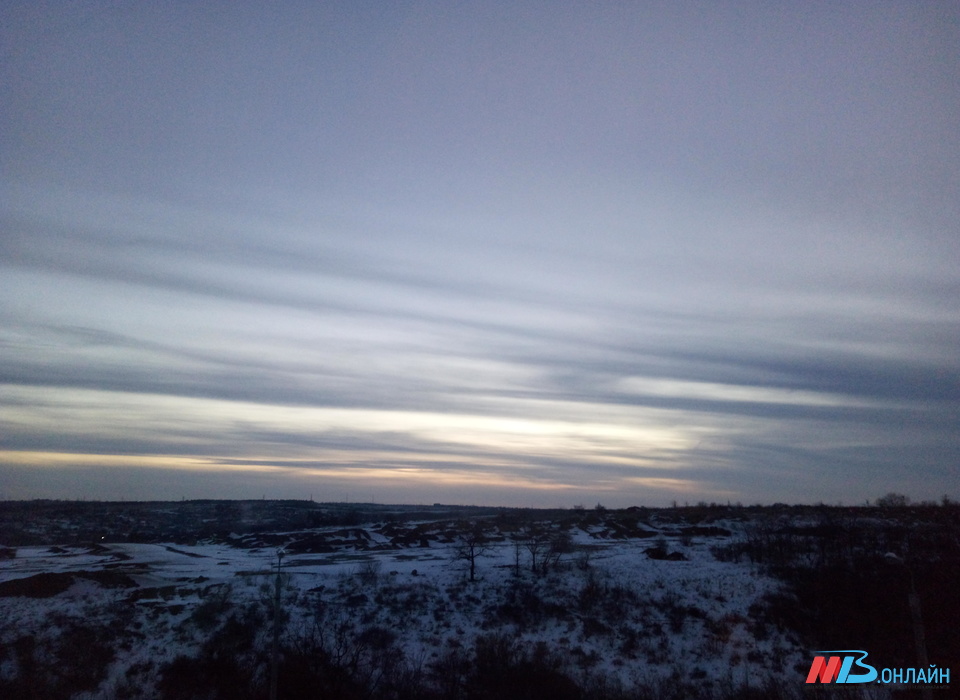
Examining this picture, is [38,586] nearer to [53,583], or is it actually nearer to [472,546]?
[53,583]

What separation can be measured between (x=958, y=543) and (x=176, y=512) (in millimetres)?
82773

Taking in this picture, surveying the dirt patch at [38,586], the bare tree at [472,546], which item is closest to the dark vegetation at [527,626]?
the dirt patch at [38,586]

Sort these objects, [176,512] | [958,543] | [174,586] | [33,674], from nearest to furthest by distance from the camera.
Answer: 1. [33,674]
2. [174,586]
3. [958,543]
4. [176,512]

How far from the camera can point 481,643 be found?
109 ft

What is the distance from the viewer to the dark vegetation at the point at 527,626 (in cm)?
2909

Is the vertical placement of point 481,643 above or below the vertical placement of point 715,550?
below

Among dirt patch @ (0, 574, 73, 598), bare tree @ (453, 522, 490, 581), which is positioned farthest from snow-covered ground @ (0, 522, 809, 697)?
bare tree @ (453, 522, 490, 581)

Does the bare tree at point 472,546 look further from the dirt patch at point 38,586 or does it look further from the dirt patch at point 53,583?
the dirt patch at point 38,586

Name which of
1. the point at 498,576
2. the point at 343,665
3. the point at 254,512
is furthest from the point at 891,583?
the point at 254,512

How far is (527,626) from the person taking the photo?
3509cm

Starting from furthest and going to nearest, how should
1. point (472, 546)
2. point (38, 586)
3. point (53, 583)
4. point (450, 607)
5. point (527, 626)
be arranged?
point (472, 546)
point (450, 607)
point (53, 583)
point (38, 586)
point (527, 626)

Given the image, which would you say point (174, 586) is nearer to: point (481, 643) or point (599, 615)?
point (481, 643)

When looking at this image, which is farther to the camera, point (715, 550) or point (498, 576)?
point (715, 550)

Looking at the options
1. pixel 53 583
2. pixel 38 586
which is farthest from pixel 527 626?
pixel 38 586
